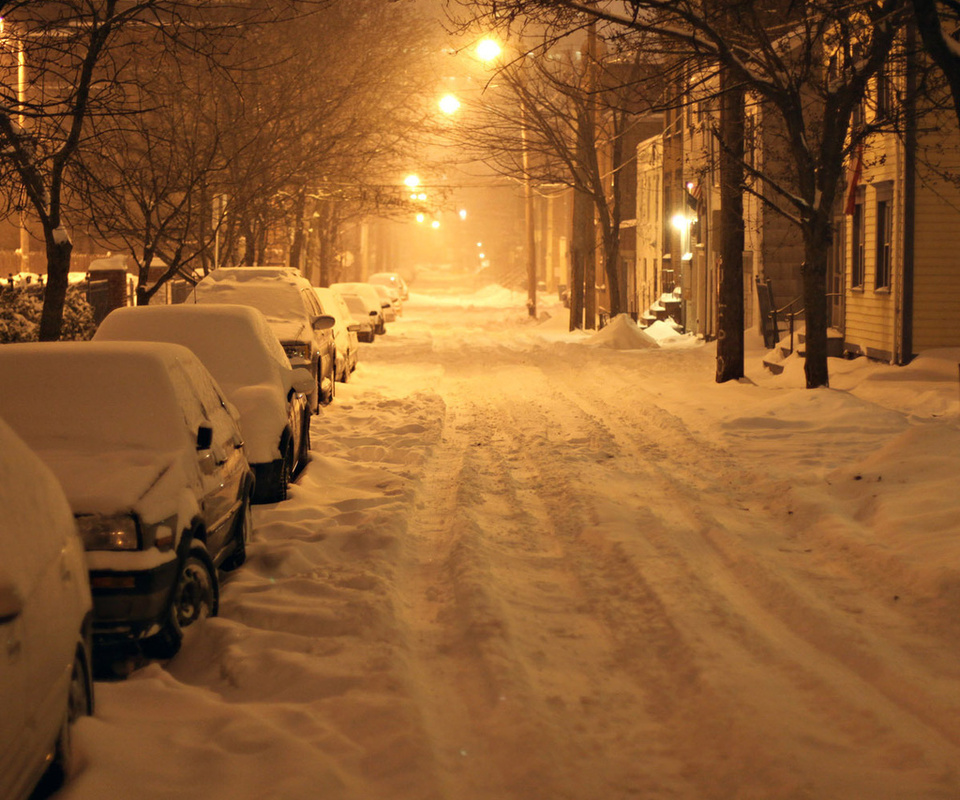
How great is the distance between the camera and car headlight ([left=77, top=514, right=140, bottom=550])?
217 inches

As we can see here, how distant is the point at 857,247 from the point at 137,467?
18.8 metres

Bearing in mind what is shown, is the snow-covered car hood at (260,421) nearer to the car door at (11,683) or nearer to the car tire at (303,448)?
the car tire at (303,448)

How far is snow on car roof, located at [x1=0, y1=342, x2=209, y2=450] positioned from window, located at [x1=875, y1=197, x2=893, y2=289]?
640 inches

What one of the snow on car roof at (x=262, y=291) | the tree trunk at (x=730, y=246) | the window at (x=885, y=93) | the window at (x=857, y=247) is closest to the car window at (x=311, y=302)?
the snow on car roof at (x=262, y=291)

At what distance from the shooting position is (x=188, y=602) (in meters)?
6.26

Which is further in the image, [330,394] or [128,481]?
[330,394]

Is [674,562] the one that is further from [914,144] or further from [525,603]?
[914,144]

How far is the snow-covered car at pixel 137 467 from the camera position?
217 inches

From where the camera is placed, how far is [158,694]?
5.29 m

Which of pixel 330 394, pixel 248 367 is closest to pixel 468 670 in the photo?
pixel 248 367

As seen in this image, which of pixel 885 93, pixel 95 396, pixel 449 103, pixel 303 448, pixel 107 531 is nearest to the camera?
pixel 107 531

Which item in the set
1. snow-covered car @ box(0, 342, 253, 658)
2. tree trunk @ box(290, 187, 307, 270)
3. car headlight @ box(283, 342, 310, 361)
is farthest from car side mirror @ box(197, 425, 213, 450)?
tree trunk @ box(290, 187, 307, 270)

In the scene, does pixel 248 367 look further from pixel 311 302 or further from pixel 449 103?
pixel 449 103

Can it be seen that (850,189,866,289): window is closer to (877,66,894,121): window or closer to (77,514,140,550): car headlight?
(877,66,894,121): window
